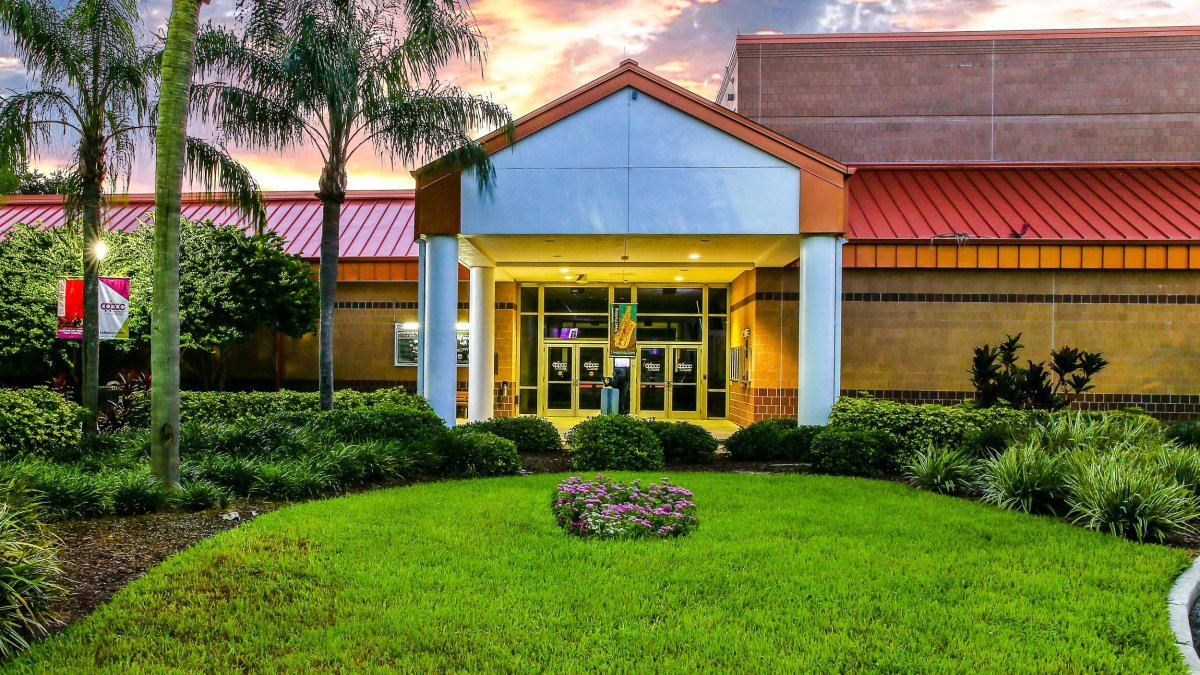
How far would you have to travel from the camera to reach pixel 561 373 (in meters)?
21.6

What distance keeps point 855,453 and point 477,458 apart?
18.2 feet

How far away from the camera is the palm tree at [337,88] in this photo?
11328mm

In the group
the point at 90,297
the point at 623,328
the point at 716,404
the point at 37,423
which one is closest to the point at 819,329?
the point at 623,328

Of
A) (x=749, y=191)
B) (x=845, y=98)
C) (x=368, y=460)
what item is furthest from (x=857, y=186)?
(x=368, y=460)

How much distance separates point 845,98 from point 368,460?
17337 mm

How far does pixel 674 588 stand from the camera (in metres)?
5.21

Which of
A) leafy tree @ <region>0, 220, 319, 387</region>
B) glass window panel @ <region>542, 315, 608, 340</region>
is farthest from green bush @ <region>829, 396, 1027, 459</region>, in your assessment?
leafy tree @ <region>0, 220, 319, 387</region>

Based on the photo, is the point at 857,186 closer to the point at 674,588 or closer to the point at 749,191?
the point at 749,191

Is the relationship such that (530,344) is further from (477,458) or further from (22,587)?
(22,587)

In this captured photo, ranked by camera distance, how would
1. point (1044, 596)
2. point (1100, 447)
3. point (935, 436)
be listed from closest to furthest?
point (1044, 596) → point (1100, 447) → point (935, 436)

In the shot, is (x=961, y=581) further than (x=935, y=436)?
No

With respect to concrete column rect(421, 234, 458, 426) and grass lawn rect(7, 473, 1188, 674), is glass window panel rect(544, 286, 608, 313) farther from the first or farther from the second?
grass lawn rect(7, 473, 1188, 674)

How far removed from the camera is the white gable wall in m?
13.4

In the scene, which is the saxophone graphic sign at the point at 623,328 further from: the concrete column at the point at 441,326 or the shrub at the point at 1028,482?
the shrub at the point at 1028,482
